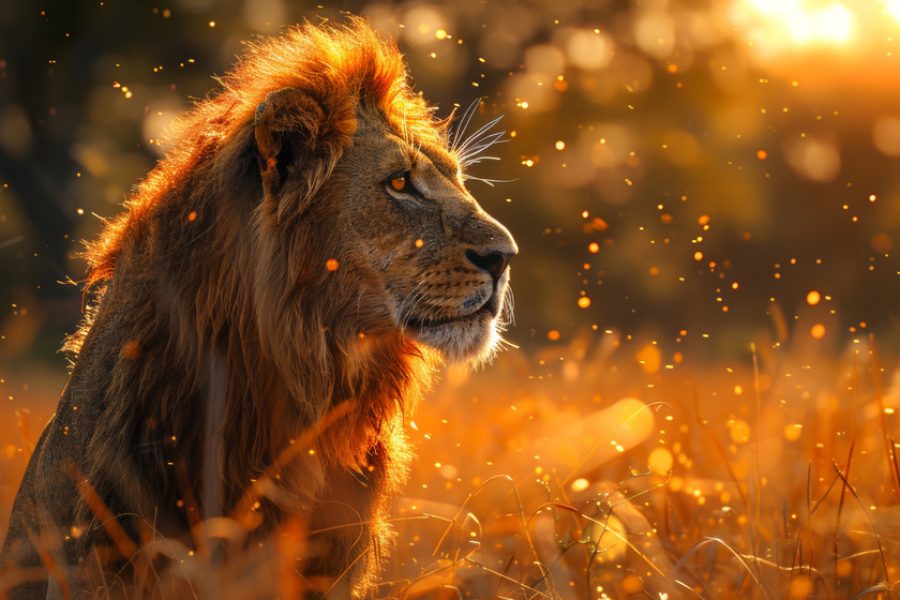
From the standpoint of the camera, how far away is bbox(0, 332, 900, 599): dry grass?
274 centimetres

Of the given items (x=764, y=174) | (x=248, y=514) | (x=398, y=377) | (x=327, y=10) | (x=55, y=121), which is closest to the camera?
(x=248, y=514)

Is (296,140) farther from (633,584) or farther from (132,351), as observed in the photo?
(633,584)

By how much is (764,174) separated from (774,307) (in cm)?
1169

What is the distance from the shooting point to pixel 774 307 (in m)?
4.00

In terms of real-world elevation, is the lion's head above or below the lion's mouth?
above

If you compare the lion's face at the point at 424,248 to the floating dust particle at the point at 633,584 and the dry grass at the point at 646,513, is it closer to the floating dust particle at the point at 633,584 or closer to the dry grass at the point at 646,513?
the dry grass at the point at 646,513

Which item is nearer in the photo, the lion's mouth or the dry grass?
the dry grass

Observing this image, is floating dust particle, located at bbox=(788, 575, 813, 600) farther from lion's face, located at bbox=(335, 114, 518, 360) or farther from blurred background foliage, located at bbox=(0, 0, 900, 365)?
blurred background foliage, located at bbox=(0, 0, 900, 365)

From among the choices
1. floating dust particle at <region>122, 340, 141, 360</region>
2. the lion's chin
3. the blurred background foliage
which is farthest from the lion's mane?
the blurred background foliage

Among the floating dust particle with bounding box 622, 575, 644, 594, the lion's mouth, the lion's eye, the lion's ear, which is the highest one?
the lion's ear

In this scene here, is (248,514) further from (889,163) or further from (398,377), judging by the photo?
(889,163)

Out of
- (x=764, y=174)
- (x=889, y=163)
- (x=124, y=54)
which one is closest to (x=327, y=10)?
(x=124, y=54)

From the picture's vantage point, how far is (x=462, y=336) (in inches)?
131

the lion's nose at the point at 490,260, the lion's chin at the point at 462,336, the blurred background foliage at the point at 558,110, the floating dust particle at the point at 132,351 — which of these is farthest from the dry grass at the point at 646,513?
the blurred background foliage at the point at 558,110
